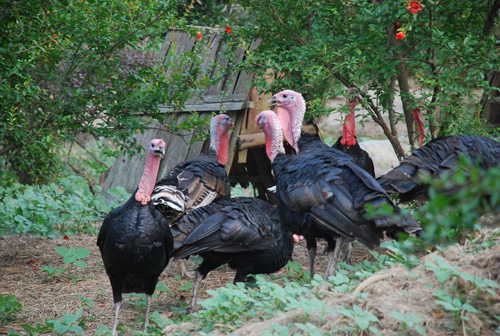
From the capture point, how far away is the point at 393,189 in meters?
4.63

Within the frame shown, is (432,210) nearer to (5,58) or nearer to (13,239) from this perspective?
(5,58)

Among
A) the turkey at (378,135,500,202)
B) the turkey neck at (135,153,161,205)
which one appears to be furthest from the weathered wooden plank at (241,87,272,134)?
the turkey neck at (135,153,161,205)

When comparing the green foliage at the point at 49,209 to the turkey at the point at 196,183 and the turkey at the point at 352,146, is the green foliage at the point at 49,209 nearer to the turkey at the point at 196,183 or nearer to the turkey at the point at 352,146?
the turkey at the point at 196,183

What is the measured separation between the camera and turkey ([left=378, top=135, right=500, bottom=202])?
466 centimetres

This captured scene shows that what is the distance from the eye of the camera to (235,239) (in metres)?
4.52

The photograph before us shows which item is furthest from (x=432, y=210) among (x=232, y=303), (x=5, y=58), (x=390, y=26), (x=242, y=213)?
(x=390, y=26)

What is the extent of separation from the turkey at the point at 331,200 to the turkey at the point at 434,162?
478 mm

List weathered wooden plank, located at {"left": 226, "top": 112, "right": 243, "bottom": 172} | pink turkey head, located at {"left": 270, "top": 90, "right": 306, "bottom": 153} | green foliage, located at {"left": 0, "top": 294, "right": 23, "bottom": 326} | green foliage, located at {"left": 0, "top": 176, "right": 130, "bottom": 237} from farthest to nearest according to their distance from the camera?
weathered wooden plank, located at {"left": 226, "top": 112, "right": 243, "bottom": 172} < green foliage, located at {"left": 0, "top": 176, "right": 130, "bottom": 237} < pink turkey head, located at {"left": 270, "top": 90, "right": 306, "bottom": 153} < green foliage, located at {"left": 0, "top": 294, "right": 23, "bottom": 326}

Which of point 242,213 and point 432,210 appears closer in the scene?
point 432,210

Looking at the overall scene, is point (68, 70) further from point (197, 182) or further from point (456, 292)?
point (456, 292)

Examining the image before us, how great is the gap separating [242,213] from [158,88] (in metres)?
1.61

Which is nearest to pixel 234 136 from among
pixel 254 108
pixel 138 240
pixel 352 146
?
pixel 254 108

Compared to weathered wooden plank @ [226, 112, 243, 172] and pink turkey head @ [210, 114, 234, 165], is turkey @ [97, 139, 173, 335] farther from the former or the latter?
weathered wooden plank @ [226, 112, 243, 172]

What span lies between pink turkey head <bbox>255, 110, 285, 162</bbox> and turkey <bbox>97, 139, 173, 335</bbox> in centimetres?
142
